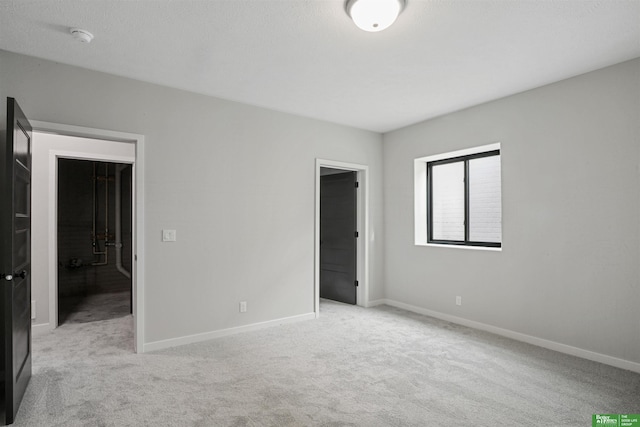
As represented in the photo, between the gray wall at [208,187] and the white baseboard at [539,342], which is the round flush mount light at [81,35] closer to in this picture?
Answer: the gray wall at [208,187]

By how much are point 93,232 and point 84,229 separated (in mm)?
147

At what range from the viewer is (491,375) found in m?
2.81

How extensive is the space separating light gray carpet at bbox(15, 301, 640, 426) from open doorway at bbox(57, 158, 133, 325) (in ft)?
8.16

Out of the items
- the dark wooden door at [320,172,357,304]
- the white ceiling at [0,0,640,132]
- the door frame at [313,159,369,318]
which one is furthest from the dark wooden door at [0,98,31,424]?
the dark wooden door at [320,172,357,304]

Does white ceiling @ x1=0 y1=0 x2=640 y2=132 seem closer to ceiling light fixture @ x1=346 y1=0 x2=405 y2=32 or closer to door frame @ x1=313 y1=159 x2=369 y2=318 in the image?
ceiling light fixture @ x1=346 y1=0 x2=405 y2=32

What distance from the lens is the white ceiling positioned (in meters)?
2.22

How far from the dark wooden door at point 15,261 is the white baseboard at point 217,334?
97cm

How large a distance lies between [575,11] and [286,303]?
3.76m

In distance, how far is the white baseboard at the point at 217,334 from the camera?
11.1ft

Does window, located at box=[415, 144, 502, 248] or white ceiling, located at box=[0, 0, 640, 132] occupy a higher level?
white ceiling, located at box=[0, 0, 640, 132]

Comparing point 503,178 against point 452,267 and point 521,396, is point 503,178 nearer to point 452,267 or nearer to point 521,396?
point 452,267

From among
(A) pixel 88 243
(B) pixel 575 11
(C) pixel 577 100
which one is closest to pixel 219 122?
(B) pixel 575 11

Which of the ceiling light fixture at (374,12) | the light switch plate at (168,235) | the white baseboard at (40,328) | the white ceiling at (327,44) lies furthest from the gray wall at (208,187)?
the ceiling light fixture at (374,12)

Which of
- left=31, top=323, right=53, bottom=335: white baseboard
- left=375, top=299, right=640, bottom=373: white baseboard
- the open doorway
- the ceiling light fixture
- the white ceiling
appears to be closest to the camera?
the ceiling light fixture
